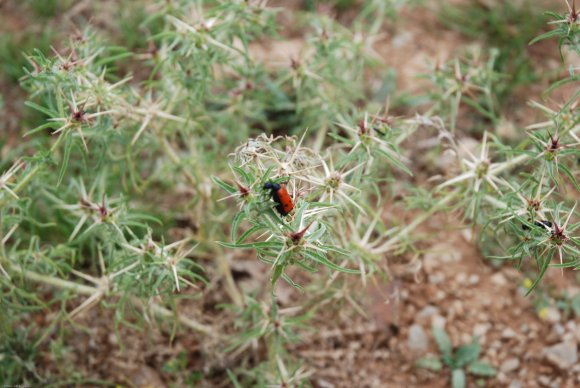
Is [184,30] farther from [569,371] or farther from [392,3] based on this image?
[569,371]


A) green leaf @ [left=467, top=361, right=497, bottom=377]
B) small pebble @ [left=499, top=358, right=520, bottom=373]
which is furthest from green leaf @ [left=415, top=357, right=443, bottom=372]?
small pebble @ [left=499, top=358, right=520, bottom=373]

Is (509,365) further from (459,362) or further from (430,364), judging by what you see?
(430,364)

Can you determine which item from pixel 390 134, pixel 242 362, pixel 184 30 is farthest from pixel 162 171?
pixel 390 134

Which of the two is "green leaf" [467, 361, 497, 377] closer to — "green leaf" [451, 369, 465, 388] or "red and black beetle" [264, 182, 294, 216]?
"green leaf" [451, 369, 465, 388]

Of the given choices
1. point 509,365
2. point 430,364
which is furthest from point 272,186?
point 509,365

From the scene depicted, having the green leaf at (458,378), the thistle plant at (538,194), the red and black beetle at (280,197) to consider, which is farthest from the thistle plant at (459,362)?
the red and black beetle at (280,197)
